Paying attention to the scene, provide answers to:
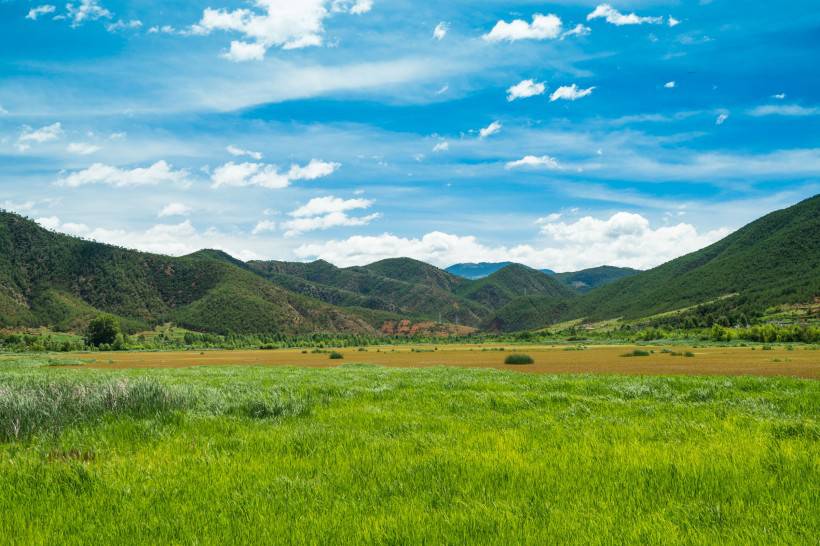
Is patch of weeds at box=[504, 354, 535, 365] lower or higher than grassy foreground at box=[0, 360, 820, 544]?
lower

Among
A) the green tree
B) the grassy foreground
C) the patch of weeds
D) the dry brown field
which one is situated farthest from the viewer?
the green tree

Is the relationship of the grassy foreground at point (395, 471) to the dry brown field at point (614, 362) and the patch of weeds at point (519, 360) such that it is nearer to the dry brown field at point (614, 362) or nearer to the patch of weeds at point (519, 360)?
the dry brown field at point (614, 362)

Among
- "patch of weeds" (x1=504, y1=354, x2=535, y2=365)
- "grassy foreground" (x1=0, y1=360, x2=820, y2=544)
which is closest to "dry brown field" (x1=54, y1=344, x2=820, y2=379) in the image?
"patch of weeds" (x1=504, y1=354, x2=535, y2=365)

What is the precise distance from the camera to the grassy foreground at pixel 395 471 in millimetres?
5457

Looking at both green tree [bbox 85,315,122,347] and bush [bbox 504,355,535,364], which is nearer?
bush [bbox 504,355,535,364]

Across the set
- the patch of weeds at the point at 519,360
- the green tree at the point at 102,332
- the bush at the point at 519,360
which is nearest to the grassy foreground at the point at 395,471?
the patch of weeds at the point at 519,360

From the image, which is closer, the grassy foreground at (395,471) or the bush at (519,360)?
the grassy foreground at (395,471)

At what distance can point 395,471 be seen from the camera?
7.46 metres

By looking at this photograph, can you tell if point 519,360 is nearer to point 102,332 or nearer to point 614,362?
point 614,362

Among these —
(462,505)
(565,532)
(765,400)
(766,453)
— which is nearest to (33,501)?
(462,505)

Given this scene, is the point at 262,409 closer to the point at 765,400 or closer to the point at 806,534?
the point at 806,534

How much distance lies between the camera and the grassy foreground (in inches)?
215

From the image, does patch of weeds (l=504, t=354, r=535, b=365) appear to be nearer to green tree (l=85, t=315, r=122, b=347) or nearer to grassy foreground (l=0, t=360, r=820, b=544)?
grassy foreground (l=0, t=360, r=820, b=544)

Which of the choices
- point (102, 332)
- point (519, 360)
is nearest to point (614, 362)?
point (519, 360)
